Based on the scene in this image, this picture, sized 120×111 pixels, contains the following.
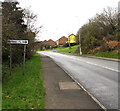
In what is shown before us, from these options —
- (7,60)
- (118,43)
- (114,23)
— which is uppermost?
(114,23)

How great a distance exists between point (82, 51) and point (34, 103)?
39.4 meters

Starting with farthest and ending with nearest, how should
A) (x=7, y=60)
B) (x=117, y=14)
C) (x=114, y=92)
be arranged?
1. (x=117, y=14)
2. (x=7, y=60)
3. (x=114, y=92)

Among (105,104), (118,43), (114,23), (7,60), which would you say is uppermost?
(114,23)

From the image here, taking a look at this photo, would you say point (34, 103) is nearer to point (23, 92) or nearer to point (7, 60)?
point (23, 92)

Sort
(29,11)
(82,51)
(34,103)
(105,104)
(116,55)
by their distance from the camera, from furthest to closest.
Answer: (82,51)
(29,11)
(116,55)
(105,104)
(34,103)

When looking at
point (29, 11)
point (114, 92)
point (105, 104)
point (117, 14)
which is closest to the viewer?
point (105, 104)

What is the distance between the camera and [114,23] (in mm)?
33688

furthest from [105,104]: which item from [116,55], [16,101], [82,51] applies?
[82,51]

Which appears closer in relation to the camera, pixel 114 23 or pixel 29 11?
pixel 29 11

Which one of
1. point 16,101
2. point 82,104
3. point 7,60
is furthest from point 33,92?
point 7,60

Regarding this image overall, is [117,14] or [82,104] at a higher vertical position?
[117,14]

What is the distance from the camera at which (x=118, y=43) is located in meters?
28.8

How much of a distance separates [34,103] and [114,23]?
32363 millimetres

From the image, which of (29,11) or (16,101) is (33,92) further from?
(29,11)
